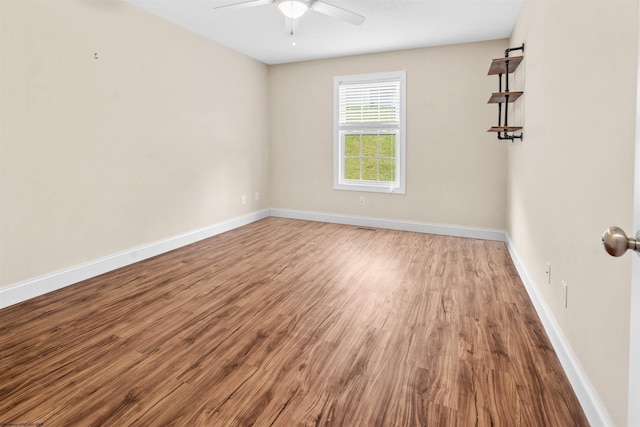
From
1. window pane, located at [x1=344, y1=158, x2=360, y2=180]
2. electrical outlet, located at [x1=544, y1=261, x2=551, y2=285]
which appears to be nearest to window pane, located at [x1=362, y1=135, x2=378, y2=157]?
window pane, located at [x1=344, y1=158, x2=360, y2=180]

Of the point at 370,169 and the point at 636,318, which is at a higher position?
the point at 370,169

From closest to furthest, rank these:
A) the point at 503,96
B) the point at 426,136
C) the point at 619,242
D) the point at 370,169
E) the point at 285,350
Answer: the point at 619,242
the point at 285,350
the point at 503,96
the point at 426,136
the point at 370,169

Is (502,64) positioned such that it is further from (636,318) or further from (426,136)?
(636,318)

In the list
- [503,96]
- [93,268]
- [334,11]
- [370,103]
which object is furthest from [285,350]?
[370,103]

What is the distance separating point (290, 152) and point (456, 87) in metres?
2.68

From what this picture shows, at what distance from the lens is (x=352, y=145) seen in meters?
5.76

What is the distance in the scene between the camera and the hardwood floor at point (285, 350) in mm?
1660

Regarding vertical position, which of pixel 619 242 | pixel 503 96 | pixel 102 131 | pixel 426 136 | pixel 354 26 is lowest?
pixel 619 242

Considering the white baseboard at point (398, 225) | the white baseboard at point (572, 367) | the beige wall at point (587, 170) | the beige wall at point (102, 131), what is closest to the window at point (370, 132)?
the white baseboard at point (398, 225)

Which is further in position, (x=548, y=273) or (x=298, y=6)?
(x=298, y=6)

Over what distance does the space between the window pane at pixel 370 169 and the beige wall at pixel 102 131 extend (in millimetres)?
2034

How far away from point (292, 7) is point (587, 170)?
2.48 meters

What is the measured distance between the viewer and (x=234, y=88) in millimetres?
5316

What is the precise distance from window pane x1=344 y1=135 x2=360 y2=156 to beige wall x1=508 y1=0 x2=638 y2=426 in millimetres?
3053
